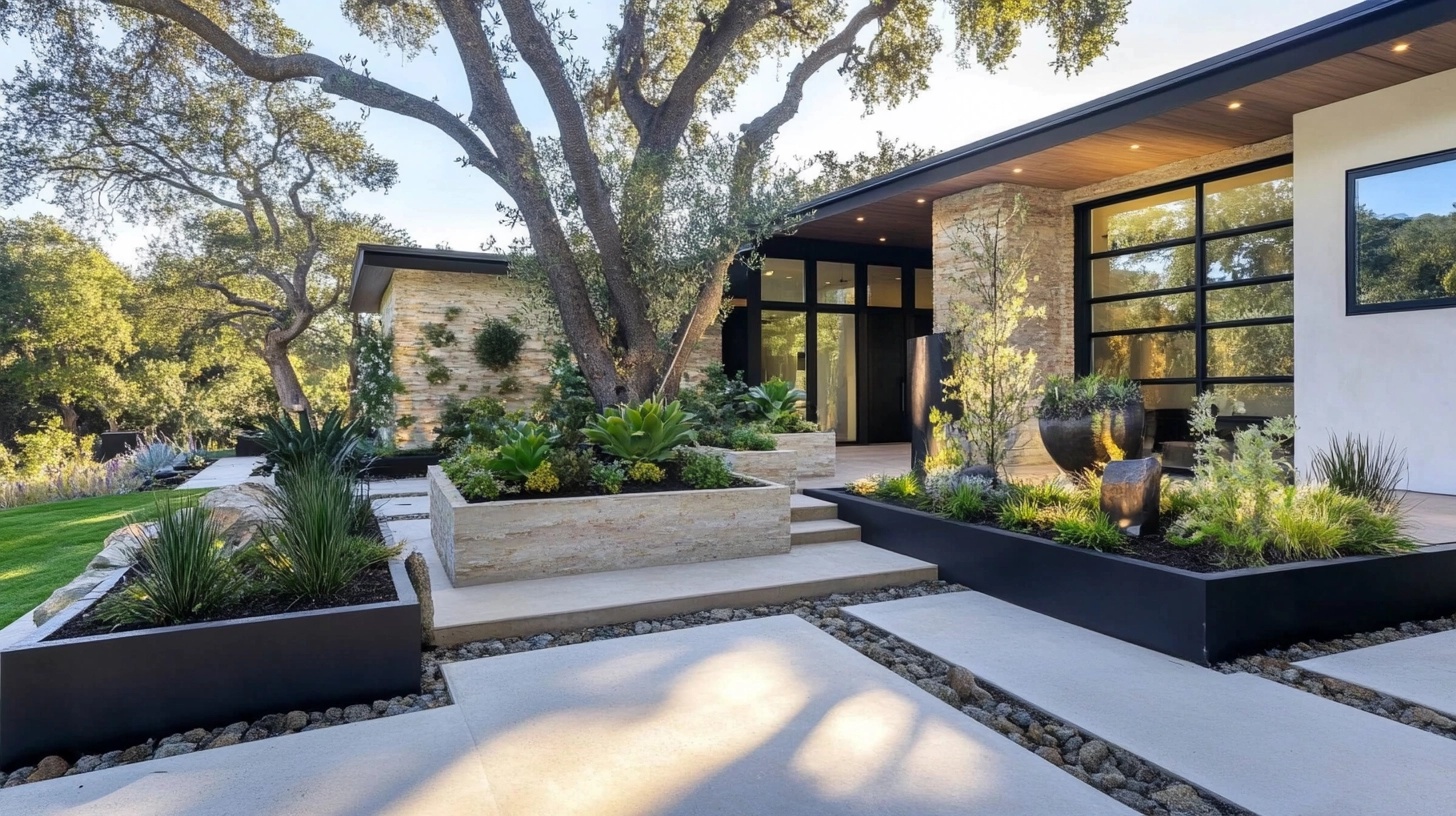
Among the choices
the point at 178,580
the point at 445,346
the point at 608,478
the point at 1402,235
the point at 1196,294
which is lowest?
the point at 178,580

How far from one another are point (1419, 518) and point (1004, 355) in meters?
2.86

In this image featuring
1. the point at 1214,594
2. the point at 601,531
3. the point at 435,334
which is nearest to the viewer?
the point at 1214,594

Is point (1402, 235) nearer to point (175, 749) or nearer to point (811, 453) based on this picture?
point (811, 453)

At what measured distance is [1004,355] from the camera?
210 inches

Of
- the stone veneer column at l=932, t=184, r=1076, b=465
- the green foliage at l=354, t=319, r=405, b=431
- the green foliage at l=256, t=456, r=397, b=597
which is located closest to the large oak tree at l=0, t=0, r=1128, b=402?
the stone veneer column at l=932, t=184, r=1076, b=465

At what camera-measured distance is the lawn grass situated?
14.6 feet

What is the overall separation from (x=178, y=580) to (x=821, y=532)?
153 inches

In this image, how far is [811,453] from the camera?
806 cm

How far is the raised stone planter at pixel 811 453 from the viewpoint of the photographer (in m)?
8.03

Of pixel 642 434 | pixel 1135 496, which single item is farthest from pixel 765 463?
pixel 1135 496

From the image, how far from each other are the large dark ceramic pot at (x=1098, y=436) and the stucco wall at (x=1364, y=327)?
2.04 m

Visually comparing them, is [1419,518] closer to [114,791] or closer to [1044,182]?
[1044,182]

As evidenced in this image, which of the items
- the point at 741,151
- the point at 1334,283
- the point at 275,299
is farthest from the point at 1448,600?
the point at 275,299

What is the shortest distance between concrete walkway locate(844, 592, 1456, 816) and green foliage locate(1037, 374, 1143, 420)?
293 centimetres
